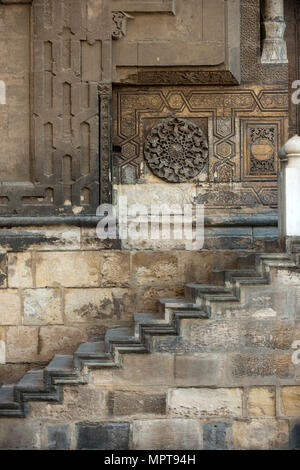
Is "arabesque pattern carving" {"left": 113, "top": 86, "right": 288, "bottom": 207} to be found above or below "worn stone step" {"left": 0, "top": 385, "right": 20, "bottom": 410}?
above

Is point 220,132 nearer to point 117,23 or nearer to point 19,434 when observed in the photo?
point 117,23

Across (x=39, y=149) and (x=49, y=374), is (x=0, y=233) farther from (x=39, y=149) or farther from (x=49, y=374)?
(x=49, y=374)

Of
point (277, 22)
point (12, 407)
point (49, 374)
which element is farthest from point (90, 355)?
point (277, 22)

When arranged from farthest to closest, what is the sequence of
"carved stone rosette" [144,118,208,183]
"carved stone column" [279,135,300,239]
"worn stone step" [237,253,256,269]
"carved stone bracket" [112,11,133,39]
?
"carved stone rosette" [144,118,208,183]
"carved stone bracket" [112,11,133,39]
"worn stone step" [237,253,256,269]
"carved stone column" [279,135,300,239]

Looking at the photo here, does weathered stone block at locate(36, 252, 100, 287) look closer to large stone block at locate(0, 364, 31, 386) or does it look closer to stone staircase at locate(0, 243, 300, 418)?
large stone block at locate(0, 364, 31, 386)

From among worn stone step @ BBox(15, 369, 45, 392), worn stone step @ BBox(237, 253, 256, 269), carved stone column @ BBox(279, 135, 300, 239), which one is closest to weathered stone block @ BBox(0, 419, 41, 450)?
worn stone step @ BBox(15, 369, 45, 392)

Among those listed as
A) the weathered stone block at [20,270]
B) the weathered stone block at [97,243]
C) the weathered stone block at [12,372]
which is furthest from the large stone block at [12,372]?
the weathered stone block at [97,243]

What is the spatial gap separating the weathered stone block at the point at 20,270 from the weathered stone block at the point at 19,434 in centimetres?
184

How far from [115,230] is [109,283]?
2.26 feet

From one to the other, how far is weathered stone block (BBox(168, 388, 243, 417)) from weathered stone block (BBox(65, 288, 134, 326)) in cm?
150

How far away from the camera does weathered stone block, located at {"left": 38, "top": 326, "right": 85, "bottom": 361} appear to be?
866 centimetres

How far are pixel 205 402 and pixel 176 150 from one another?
3860 mm

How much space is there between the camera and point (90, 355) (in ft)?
24.3

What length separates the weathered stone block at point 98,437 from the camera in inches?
292
